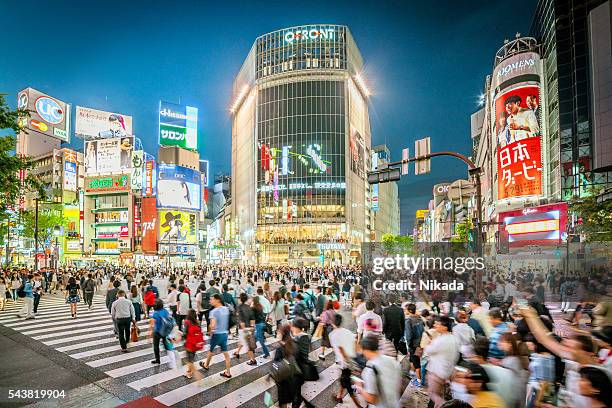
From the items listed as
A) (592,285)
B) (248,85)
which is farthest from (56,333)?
(248,85)

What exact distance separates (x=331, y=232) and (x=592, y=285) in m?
67.8

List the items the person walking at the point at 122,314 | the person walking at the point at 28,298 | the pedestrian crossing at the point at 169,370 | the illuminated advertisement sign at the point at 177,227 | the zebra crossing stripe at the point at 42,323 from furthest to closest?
the illuminated advertisement sign at the point at 177,227
the person walking at the point at 28,298
the zebra crossing stripe at the point at 42,323
the person walking at the point at 122,314
the pedestrian crossing at the point at 169,370

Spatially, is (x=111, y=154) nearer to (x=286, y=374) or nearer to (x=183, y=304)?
(x=183, y=304)

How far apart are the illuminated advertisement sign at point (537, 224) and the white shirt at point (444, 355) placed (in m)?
33.8

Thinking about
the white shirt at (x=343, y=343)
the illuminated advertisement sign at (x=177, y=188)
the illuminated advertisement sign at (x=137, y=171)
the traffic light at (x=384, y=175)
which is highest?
the illuminated advertisement sign at (x=137, y=171)

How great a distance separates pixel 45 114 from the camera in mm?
90750

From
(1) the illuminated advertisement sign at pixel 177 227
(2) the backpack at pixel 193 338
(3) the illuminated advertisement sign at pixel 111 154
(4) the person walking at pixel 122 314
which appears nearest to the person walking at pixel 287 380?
(2) the backpack at pixel 193 338

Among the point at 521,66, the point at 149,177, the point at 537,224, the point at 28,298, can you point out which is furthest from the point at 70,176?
the point at 537,224

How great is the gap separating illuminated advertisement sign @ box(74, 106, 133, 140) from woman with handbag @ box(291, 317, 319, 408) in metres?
97.4

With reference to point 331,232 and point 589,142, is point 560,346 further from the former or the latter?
point 331,232

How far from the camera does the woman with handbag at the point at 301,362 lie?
5.50 metres

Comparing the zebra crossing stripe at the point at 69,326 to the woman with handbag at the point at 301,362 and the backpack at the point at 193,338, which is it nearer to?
the backpack at the point at 193,338

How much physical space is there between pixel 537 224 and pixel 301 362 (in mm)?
41575

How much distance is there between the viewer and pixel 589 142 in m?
40.6
